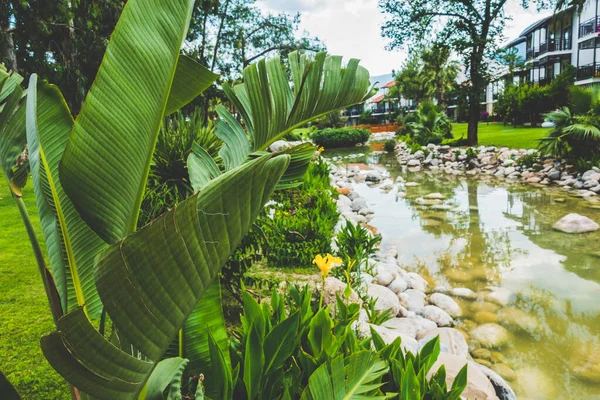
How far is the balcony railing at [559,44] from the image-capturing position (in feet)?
114

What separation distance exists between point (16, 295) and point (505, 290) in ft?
16.6

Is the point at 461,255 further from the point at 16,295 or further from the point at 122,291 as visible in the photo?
the point at 122,291

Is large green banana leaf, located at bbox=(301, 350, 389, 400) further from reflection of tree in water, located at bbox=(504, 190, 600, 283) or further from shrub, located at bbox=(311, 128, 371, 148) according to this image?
shrub, located at bbox=(311, 128, 371, 148)

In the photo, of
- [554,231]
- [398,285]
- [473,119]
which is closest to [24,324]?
[398,285]

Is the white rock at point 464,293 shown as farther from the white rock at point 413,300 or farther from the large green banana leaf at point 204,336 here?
the large green banana leaf at point 204,336

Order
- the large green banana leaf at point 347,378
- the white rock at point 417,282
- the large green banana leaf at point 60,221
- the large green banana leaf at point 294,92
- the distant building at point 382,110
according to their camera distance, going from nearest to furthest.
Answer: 1. the large green banana leaf at point 60,221
2. the large green banana leaf at point 347,378
3. the large green banana leaf at point 294,92
4. the white rock at point 417,282
5. the distant building at point 382,110

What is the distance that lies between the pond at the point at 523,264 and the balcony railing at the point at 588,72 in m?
23.6

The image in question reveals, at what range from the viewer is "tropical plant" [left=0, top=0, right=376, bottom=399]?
674 millimetres

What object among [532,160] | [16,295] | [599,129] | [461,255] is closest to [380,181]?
[532,160]

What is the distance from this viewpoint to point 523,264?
549 cm

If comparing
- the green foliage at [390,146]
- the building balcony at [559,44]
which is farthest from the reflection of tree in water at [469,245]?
the building balcony at [559,44]

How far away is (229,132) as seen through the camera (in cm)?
210

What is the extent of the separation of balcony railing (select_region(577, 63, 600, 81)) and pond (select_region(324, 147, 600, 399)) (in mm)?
23649

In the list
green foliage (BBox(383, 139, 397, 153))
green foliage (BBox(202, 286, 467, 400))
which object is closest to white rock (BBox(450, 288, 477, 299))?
green foliage (BBox(202, 286, 467, 400))
